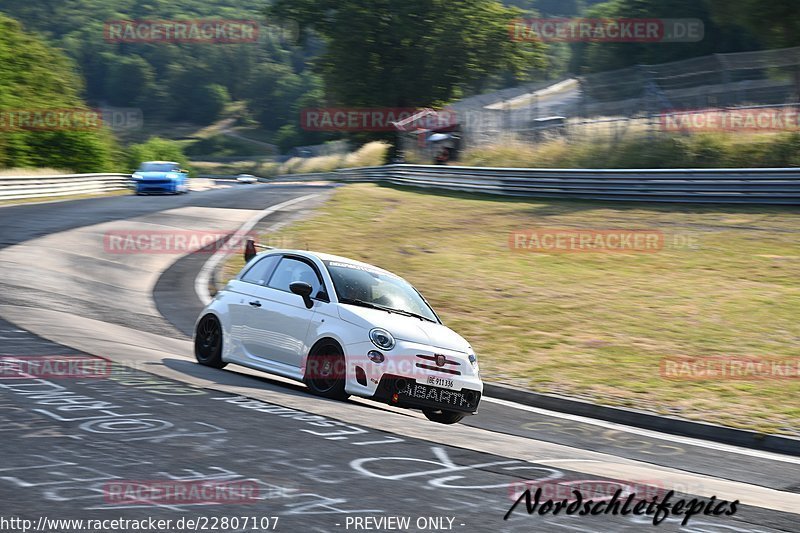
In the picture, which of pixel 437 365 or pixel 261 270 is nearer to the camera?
pixel 437 365

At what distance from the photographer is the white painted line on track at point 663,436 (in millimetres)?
9164

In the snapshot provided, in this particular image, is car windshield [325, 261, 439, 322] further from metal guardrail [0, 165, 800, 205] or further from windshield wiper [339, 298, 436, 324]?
metal guardrail [0, 165, 800, 205]

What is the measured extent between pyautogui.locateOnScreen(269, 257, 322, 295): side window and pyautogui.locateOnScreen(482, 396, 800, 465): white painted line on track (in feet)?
8.39

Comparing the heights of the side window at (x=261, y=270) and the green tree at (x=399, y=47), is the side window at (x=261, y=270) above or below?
below

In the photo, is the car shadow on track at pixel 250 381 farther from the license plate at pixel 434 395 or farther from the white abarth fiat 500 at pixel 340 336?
the license plate at pixel 434 395

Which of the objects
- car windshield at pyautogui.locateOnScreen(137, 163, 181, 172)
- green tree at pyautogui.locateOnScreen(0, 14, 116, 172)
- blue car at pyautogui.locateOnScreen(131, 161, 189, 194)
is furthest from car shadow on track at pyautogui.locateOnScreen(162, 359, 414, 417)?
green tree at pyautogui.locateOnScreen(0, 14, 116, 172)

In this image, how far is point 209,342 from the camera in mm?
10984
